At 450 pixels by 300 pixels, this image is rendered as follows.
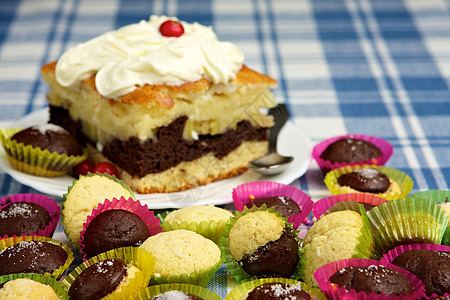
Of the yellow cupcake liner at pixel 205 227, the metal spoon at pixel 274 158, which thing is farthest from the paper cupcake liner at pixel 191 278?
the metal spoon at pixel 274 158

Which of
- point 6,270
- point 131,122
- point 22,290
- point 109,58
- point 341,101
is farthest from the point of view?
point 341,101

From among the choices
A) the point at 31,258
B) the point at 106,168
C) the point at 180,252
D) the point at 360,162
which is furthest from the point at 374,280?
the point at 106,168

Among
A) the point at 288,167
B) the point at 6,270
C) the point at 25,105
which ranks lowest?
the point at 25,105

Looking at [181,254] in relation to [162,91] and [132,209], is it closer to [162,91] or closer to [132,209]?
[132,209]

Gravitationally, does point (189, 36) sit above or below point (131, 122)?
above

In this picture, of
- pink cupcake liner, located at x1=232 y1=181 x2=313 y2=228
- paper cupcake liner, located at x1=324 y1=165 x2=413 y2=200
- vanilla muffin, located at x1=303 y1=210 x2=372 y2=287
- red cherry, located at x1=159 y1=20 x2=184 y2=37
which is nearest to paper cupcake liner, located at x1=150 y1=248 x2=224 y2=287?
vanilla muffin, located at x1=303 y1=210 x2=372 y2=287

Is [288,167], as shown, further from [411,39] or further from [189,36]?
[411,39]

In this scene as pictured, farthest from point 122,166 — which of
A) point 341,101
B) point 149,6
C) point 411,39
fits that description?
point 411,39
